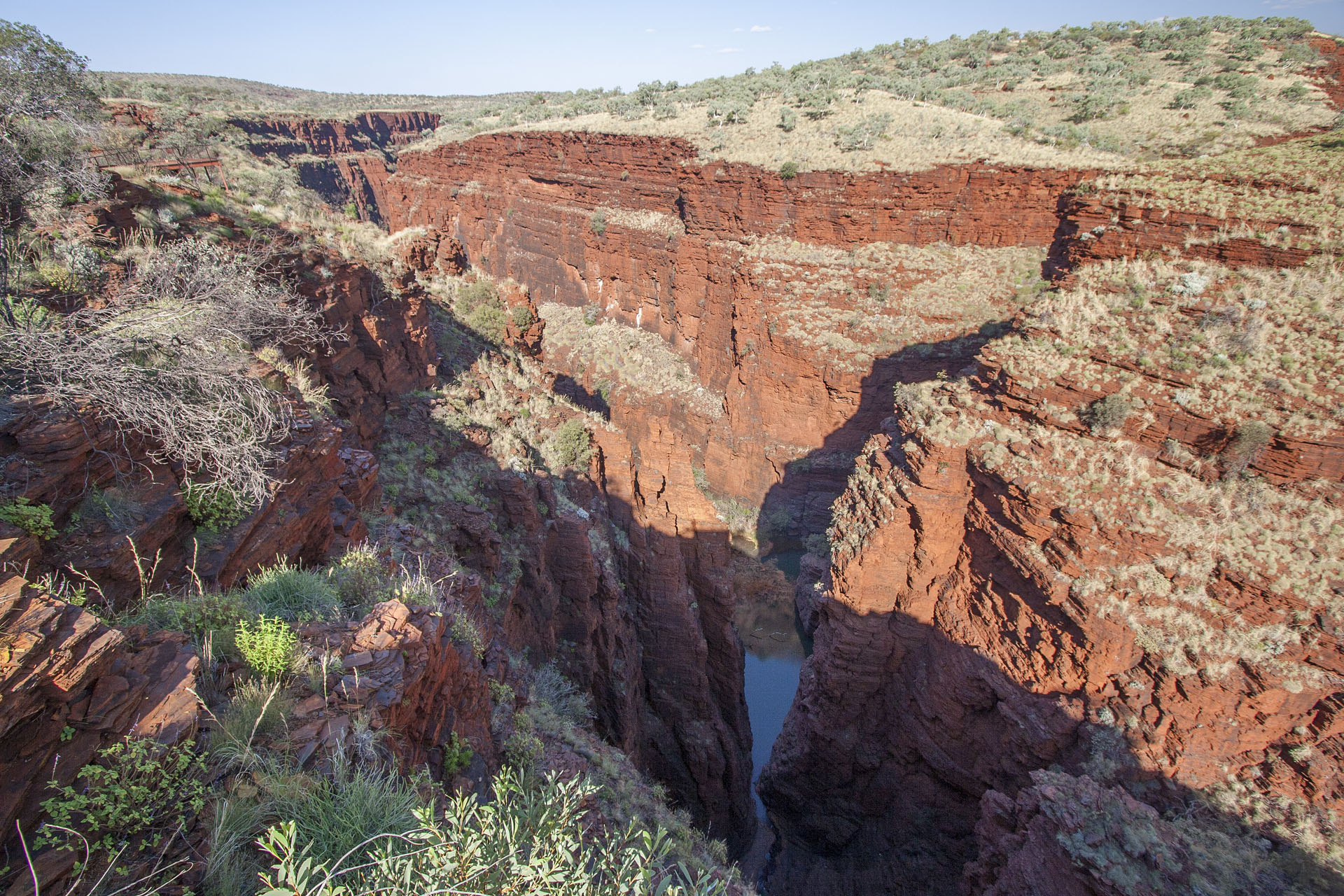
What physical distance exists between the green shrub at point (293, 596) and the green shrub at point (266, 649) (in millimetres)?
784

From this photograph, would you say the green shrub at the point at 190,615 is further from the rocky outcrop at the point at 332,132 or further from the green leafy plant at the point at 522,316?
the rocky outcrop at the point at 332,132

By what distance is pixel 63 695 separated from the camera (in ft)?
8.04

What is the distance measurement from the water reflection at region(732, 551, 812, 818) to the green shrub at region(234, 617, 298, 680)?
14894 mm

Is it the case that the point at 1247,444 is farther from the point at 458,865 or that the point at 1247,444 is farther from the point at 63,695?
the point at 63,695

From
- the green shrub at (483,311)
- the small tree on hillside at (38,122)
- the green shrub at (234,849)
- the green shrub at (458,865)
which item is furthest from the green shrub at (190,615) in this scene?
the green shrub at (483,311)

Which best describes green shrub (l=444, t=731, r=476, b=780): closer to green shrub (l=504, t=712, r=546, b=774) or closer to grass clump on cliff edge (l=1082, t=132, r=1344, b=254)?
green shrub (l=504, t=712, r=546, b=774)

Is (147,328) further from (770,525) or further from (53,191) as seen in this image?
(770,525)

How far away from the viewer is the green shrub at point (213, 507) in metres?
4.62

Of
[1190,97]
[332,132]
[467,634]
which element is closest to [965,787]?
[467,634]

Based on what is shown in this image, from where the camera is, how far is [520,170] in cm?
3291

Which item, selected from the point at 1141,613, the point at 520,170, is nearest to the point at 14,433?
the point at 1141,613

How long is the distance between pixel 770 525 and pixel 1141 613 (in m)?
15.4

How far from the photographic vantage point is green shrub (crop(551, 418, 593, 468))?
13281 millimetres

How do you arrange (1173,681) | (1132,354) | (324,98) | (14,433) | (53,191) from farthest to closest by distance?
(324,98), (1132,354), (1173,681), (53,191), (14,433)
